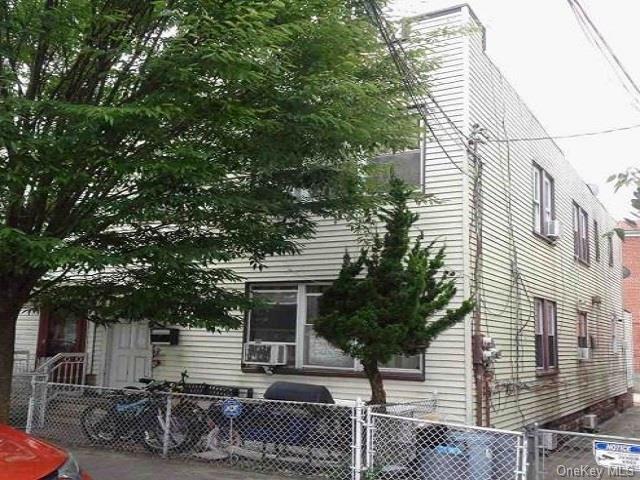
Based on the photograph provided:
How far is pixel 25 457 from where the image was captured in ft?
14.3

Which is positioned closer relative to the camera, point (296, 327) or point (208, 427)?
point (208, 427)

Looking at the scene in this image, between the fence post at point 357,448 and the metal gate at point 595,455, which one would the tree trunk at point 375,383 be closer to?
the fence post at point 357,448

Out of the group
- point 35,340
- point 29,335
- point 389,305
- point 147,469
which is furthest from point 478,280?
point 29,335

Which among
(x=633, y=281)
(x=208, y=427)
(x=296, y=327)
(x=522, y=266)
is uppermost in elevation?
(x=633, y=281)

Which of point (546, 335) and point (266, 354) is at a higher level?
point (546, 335)

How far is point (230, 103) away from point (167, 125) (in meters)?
0.71

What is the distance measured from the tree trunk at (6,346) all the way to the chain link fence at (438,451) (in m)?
3.83

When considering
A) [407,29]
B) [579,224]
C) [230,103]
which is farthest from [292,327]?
[579,224]

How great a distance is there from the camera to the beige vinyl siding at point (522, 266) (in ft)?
35.9

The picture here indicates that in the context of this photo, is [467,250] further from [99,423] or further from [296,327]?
[99,423]

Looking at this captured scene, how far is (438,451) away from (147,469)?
3469mm

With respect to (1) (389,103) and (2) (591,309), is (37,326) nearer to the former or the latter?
(1) (389,103)

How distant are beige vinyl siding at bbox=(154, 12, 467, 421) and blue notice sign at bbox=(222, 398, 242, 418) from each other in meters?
2.79

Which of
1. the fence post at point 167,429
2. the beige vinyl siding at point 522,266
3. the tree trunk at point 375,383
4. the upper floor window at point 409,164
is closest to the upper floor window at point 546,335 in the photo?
the beige vinyl siding at point 522,266
